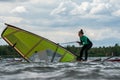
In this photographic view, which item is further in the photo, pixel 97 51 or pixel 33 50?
pixel 97 51

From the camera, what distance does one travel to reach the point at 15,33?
84.1 feet

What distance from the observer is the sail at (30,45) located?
25625mm

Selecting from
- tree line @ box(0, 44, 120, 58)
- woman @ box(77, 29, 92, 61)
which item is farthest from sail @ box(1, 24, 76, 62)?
tree line @ box(0, 44, 120, 58)

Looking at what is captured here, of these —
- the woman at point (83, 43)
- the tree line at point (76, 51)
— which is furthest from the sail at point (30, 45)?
the tree line at point (76, 51)

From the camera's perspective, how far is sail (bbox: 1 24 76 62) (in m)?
25.6

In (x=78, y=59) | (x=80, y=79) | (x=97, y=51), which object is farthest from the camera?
(x=97, y=51)

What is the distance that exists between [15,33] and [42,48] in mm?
1757

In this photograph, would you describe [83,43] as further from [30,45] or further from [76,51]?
[76,51]

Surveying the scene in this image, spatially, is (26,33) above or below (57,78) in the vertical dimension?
above

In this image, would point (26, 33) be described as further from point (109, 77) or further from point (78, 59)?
point (109, 77)

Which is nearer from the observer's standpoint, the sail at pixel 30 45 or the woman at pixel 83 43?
the woman at pixel 83 43

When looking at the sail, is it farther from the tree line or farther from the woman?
the tree line

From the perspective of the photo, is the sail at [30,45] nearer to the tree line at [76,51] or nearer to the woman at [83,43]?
the woman at [83,43]

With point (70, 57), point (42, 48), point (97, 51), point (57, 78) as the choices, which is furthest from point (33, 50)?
point (97, 51)
